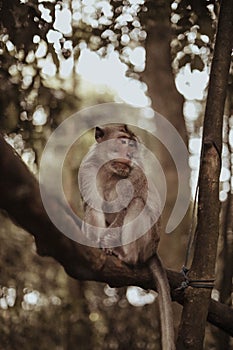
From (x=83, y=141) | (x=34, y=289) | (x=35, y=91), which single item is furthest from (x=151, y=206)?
(x=34, y=289)

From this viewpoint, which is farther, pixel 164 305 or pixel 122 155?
pixel 122 155

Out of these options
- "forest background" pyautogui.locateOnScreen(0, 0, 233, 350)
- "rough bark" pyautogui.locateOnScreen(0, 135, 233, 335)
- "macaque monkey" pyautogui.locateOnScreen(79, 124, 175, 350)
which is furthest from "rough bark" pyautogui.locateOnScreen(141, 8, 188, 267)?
"rough bark" pyautogui.locateOnScreen(0, 135, 233, 335)

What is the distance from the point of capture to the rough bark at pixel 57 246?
117 cm

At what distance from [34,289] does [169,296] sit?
2148 mm

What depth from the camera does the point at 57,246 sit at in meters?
1.39

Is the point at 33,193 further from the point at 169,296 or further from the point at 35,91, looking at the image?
the point at 35,91

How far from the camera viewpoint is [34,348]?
367cm

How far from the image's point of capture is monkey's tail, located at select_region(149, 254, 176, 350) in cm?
158

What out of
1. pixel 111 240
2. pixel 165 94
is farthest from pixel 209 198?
pixel 165 94

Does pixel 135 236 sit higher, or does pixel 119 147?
pixel 119 147

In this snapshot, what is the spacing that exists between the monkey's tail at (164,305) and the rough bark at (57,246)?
0.03 m

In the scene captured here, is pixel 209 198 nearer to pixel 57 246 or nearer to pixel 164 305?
pixel 164 305

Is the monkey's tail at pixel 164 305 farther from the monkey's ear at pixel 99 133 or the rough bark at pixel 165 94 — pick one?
the rough bark at pixel 165 94

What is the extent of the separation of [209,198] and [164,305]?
0.95ft
